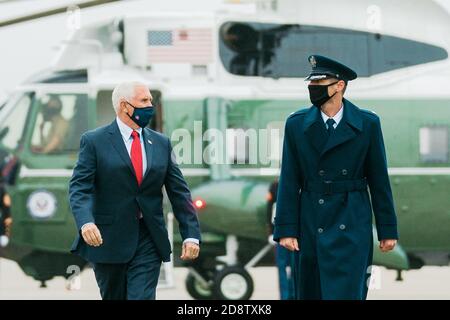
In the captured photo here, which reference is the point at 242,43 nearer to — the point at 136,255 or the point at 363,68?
the point at 363,68

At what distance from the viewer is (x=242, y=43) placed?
1041 cm

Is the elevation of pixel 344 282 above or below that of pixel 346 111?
below

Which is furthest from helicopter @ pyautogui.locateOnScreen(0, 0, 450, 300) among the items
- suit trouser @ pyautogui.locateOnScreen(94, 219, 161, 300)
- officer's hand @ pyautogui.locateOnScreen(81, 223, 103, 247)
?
officer's hand @ pyautogui.locateOnScreen(81, 223, 103, 247)

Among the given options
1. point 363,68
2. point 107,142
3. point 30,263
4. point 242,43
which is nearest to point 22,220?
Answer: point 30,263

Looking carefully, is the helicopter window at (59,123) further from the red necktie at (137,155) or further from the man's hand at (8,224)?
the red necktie at (137,155)

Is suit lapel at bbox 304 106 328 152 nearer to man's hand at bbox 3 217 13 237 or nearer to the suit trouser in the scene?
the suit trouser

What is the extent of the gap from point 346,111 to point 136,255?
1.25 meters

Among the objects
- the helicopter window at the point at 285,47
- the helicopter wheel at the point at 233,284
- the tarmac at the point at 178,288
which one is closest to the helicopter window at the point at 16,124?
the tarmac at the point at 178,288

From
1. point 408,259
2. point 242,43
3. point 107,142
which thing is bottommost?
point 408,259

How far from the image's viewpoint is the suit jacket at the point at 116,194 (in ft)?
20.7

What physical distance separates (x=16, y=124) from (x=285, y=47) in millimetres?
2305

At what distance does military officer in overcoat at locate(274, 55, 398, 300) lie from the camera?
20.2 feet

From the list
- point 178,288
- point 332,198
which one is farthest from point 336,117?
point 178,288

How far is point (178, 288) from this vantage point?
1120 cm
